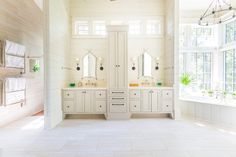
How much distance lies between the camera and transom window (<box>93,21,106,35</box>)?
5754 millimetres

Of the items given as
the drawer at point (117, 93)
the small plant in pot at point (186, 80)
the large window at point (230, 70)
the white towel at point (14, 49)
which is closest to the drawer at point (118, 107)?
the drawer at point (117, 93)

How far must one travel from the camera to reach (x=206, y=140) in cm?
332

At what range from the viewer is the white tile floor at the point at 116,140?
9.21ft

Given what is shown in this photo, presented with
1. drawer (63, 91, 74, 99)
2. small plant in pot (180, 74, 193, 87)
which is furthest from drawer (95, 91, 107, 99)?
small plant in pot (180, 74, 193, 87)

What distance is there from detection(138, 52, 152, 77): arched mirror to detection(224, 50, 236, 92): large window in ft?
7.99

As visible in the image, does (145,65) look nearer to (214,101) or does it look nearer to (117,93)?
(117,93)

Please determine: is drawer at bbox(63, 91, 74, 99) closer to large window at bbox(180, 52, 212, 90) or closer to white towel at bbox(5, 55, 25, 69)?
white towel at bbox(5, 55, 25, 69)

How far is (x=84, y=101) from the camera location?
5043mm

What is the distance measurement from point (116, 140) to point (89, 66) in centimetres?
297

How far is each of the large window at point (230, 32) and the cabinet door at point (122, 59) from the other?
332 cm

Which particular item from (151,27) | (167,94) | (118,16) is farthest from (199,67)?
(118,16)

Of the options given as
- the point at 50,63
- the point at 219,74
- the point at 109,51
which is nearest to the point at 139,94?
the point at 109,51

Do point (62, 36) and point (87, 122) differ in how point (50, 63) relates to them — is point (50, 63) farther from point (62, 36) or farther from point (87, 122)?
point (87, 122)

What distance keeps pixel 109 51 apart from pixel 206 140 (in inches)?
123
